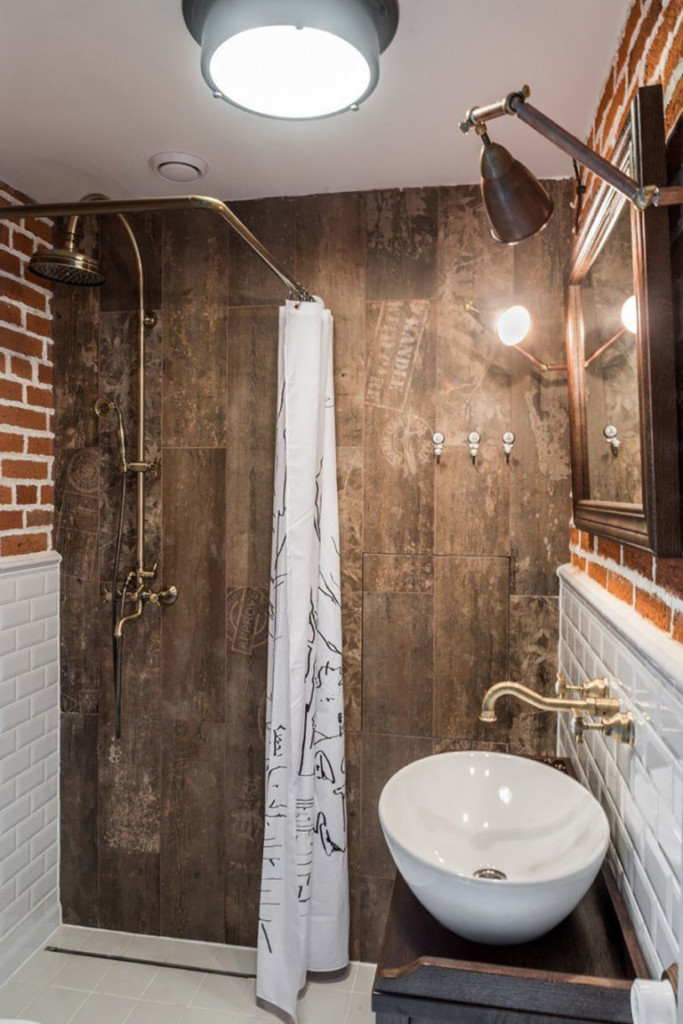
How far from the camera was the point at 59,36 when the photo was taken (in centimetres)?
151

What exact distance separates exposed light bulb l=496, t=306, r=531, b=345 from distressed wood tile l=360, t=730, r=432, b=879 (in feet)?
4.23

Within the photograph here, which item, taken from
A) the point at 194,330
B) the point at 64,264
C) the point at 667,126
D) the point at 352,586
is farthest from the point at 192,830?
the point at 667,126

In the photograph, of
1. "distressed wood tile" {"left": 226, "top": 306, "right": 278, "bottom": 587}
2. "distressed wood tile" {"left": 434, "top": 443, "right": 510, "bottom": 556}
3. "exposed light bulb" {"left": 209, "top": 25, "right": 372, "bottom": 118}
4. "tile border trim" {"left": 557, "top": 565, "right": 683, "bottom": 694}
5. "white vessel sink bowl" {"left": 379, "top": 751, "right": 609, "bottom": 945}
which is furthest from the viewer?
"distressed wood tile" {"left": 226, "top": 306, "right": 278, "bottom": 587}

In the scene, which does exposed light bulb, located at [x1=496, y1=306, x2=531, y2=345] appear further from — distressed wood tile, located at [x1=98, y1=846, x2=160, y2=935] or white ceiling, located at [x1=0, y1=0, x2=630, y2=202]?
distressed wood tile, located at [x1=98, y1=846, x2=160, y2=935]

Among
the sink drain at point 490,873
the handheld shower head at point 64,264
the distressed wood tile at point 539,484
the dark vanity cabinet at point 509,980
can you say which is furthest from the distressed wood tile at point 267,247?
the dark vanity cabinet at point 509,980

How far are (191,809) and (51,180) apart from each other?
7.03 feet

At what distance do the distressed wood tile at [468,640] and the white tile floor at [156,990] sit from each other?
2.84 feet

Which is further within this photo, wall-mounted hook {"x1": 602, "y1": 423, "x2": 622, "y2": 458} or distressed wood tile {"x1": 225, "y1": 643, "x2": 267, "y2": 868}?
distressed wood tile {"x1": 225, "y1": 643, "x2": 267, "y2": 868}

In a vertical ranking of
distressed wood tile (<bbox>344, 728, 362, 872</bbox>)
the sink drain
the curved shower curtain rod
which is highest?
the curved shower curtain rod

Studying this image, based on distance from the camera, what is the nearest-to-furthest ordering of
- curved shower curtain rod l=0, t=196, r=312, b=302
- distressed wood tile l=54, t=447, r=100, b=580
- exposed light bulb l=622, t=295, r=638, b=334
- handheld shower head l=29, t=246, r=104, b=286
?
1. exposed light bulb l=622, t=295, r=638, b=334
2. curved shower curtain rod l=0, t=196, r=312, b=302
3. handheld shower head l=29, t=246, r=104, b=286
4. distressed wood tile l=54, t=447, r=100, b=580

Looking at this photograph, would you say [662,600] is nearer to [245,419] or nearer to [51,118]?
[245,419]

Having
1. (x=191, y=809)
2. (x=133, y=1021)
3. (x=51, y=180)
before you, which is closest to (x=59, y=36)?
(x=51, y=180)

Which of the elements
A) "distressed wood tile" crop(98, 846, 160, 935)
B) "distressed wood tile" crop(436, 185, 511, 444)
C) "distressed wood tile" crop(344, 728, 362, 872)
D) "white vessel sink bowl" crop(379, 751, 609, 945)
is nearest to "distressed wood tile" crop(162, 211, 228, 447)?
"distressed wood tile" crop(436, 185, 511, 444)

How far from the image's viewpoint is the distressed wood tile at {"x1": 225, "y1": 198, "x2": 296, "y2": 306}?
2295 millimetres
